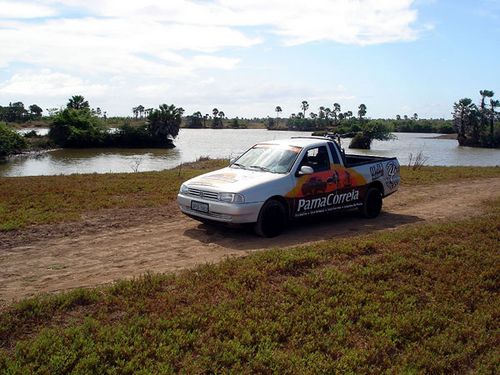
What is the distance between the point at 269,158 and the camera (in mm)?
9047

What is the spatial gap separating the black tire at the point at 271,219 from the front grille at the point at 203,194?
828 millimetres

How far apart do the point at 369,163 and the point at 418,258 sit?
3842 millimetres

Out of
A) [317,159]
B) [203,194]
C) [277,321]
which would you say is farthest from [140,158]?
[277,321]

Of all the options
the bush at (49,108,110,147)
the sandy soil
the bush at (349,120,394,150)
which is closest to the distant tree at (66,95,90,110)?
the bush at (49,108,110,147)

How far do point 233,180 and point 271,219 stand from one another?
0.95 m

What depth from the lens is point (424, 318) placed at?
17.0 ft

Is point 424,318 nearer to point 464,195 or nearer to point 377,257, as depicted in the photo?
point 377,257

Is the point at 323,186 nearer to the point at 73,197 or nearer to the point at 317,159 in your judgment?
the point at 317,159

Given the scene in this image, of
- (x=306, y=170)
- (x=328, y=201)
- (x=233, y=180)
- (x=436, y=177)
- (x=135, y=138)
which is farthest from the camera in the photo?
(x=135, y=138)

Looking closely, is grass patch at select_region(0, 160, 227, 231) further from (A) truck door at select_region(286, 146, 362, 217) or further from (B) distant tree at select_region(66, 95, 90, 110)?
(B) distant tree at select_region(66, 95, 90, 110)

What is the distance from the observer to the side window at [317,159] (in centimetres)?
906

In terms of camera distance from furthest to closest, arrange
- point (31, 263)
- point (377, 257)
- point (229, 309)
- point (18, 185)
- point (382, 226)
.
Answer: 1. point (18, 185)
2. point (382, 226)
3. point (377, 257)
4. point (31, 263)
5. point (229, 309)

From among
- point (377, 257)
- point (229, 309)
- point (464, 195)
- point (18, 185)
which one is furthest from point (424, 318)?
point (18, 185)

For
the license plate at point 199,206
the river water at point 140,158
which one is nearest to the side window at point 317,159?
the license plate at point 199,206
